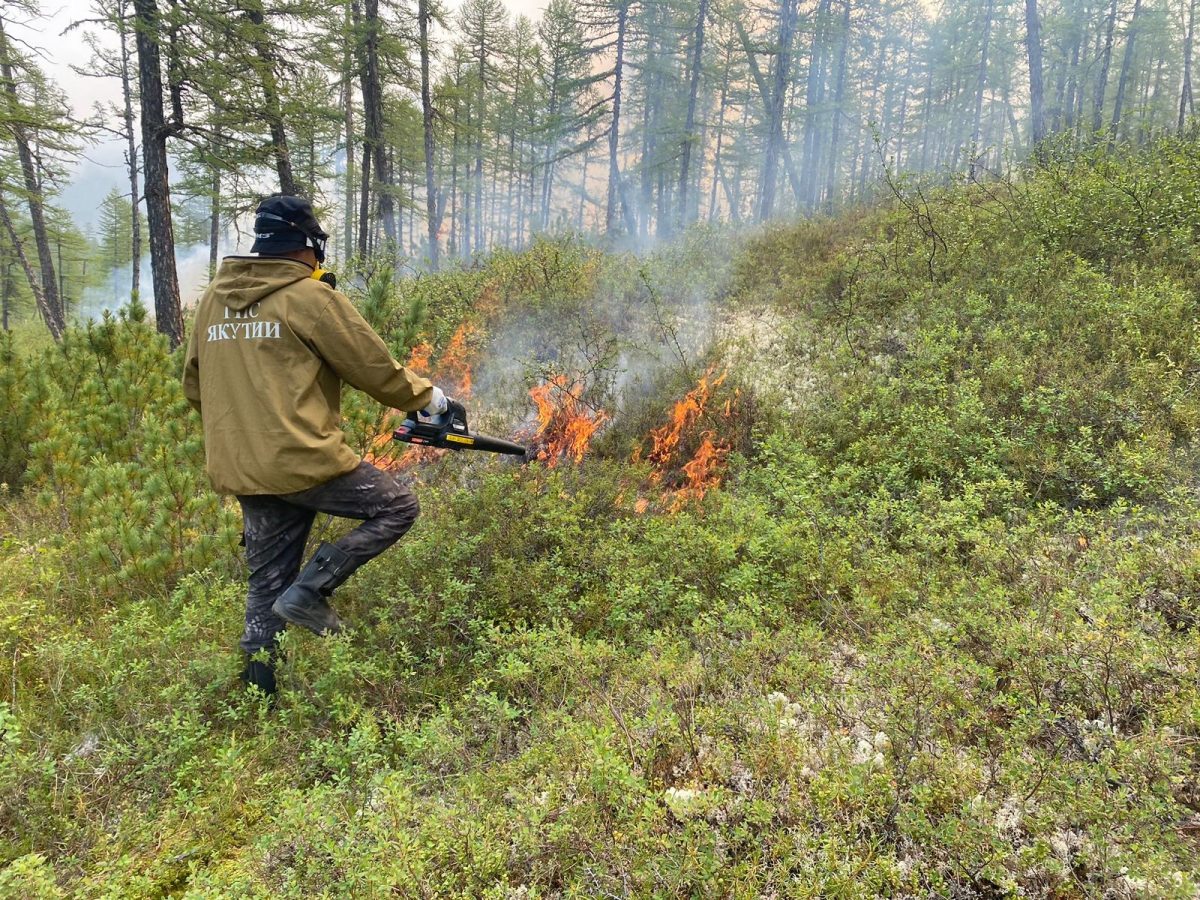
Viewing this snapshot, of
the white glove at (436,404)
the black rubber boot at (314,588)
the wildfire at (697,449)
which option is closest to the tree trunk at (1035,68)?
the wildfire at (697,449)

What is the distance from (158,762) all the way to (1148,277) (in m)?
9.36

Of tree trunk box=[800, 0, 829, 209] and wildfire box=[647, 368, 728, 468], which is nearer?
wildfire box=[647, 368, 728, 468]

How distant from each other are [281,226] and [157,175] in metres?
8.97

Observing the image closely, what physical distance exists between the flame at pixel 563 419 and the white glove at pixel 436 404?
8.88 feet

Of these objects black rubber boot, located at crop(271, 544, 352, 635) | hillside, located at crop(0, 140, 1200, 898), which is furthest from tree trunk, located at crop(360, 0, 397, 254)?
black rubber boot, located at crop(271, 544, 352, 635)

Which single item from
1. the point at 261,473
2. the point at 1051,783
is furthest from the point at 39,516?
the point at 1051,783

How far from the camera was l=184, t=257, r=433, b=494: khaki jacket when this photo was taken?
2.76 meters

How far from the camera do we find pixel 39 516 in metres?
5.18

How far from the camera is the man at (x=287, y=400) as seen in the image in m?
2.76

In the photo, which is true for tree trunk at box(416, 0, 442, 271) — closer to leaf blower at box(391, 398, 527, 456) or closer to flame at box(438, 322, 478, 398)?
flame at box(438, 322, 478, 398)

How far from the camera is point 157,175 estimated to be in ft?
29.6

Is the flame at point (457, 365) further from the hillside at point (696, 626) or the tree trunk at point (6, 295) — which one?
the tree trunk at point (6, 295)

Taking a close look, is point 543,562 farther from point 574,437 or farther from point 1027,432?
point 1027,432

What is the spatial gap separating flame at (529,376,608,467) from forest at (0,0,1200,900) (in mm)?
58
